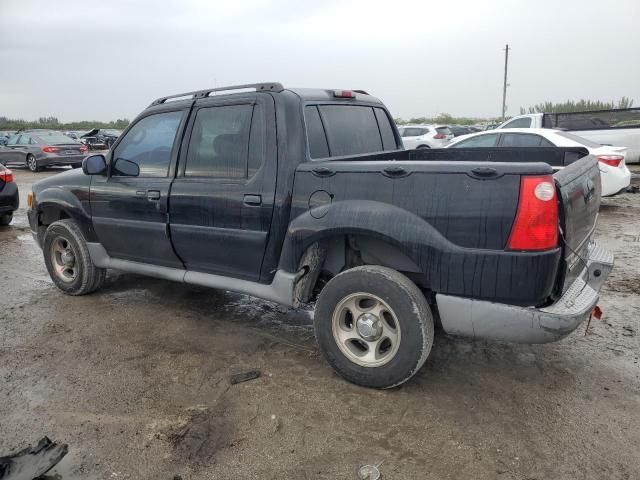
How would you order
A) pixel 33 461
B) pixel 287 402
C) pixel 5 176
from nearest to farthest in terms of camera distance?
pixel 33 461, pixel 287 402, pixel 5 176

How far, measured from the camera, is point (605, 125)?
14453 millimetres

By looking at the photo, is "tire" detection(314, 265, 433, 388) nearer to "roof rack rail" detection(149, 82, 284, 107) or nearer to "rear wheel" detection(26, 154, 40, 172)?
"roof rack rail" detection(149, 82, 284, 107)

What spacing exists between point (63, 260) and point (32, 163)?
1629cm

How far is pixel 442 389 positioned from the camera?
3424 mm

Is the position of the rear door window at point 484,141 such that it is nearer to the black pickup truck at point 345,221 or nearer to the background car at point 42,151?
the black pickup truck at point 345,221

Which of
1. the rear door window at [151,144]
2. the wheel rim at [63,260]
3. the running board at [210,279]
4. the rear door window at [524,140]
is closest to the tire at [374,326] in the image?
the running board at [210,279]

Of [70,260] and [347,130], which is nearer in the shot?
[347,130]

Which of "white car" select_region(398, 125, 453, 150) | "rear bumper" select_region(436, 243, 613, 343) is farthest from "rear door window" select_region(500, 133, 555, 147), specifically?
"white car" select_region(398, 125, 453, 150)

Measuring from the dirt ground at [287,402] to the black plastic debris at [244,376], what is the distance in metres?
0.05

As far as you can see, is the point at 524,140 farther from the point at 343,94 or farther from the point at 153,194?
the point at 153,194

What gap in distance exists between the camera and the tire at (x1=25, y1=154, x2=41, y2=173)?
751 inches

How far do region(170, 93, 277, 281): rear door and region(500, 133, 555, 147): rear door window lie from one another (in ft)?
22.8

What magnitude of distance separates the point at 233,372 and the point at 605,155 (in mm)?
8069

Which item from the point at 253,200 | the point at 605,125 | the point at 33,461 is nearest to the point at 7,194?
the point at 253,200
